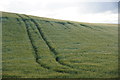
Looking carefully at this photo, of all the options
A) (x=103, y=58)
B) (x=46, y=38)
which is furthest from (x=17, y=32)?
(x=103, y=58)

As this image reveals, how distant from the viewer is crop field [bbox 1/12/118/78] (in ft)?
77.5

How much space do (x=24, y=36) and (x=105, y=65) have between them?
23.4 meters

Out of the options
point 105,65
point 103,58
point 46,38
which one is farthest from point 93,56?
point 46,38

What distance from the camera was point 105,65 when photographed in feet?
87.6

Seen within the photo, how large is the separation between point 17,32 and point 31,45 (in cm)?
1156

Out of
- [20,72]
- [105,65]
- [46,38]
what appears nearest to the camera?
[20,72]

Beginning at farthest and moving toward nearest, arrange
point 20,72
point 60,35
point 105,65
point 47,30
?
point 47,30, point 60,35, point 105,65, point 20,72

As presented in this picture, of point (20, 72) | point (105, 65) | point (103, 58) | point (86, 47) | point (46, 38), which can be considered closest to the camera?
point (20, 72)

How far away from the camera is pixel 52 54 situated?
110ft

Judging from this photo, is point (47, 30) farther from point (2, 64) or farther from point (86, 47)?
point (2, 64)

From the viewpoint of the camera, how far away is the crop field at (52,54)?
23609 millimetres

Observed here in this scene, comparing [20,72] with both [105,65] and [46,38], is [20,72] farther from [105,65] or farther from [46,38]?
[46,38]

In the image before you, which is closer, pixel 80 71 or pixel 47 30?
pixel 80 71

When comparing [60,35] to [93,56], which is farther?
[60,35]
